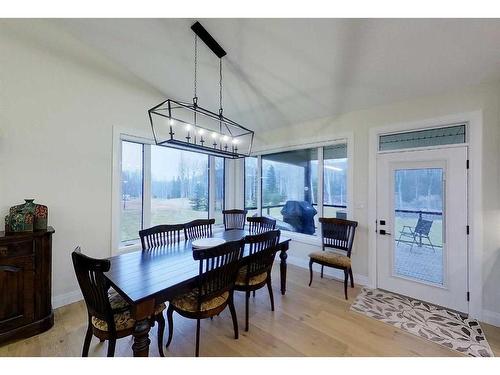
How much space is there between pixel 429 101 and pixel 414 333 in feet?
8.62

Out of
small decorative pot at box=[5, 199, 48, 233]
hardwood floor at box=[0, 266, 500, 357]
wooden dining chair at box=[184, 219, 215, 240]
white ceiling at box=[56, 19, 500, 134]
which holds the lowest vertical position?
hardwood floor at box=[0, 266, 500, 357]

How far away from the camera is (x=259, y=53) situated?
247 cm

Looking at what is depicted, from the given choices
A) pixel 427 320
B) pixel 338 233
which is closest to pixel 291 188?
pixel 338 233

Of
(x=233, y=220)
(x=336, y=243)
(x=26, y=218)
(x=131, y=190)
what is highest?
(x=131, y=190)

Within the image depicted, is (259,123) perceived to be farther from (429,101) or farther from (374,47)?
(429,101)

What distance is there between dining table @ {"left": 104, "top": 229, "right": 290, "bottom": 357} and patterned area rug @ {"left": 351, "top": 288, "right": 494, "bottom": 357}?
5.68 ft

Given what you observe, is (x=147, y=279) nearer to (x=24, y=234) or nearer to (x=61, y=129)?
(x=24, y=234)

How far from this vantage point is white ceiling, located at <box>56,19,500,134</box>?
6.37 ft

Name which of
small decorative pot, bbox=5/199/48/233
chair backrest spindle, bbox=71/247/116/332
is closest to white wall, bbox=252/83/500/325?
chair backrest spindle, bbox=71/247/116/332

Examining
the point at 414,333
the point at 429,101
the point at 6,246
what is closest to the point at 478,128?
the point at 429,101

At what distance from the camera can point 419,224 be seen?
107 inches

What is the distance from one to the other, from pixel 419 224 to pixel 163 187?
12.7 feet

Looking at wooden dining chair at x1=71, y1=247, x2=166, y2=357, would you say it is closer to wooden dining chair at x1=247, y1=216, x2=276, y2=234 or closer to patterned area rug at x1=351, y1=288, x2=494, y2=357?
wooden dining chair at x1=247, y1=216, x2=276, y2=234

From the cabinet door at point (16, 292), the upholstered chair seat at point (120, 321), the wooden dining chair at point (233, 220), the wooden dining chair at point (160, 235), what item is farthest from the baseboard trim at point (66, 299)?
the wooden dining chair at point (233, 220)
